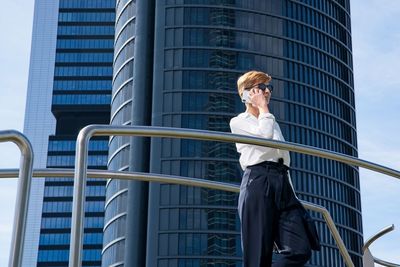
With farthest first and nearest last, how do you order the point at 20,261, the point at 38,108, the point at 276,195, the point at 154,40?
the point at 38,108 < the point at 154,40 < the point at 276,195 < the point at 20,261

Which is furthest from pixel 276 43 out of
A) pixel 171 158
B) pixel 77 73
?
pixel 77 73

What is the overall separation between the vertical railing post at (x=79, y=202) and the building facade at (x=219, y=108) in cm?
6949

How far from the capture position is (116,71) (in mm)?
86688

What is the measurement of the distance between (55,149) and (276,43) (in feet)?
166

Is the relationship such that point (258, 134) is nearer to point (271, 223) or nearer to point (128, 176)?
point (271, 223)

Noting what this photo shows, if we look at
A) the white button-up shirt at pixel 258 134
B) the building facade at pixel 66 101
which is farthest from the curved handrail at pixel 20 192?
the building facade at pixel 66 101

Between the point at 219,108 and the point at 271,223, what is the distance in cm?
7465

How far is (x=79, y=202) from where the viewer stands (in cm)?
306

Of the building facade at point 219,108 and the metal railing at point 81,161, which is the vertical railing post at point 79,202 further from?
the building facade at point 219,108

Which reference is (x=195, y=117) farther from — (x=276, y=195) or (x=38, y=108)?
(x=276, y=195)

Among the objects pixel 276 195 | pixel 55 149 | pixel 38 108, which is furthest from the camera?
pixel 38 108

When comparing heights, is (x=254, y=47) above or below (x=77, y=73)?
below


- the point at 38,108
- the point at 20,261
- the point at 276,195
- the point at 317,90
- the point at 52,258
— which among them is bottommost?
the point at 20,261

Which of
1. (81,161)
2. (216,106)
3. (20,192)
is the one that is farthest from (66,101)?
(20,192)
